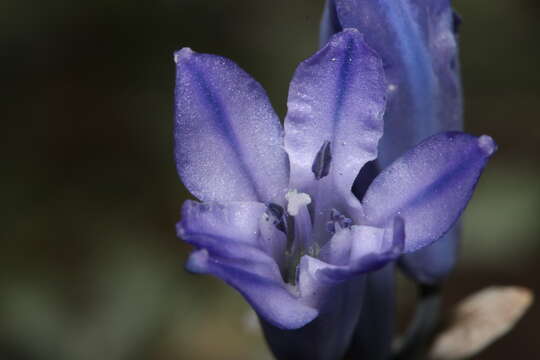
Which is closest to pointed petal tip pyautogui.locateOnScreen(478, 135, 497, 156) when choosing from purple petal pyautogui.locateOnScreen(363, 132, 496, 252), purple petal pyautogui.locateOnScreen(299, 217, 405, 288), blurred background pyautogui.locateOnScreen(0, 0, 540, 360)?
purple petal pyautogui.locateOnScreen(363, 132, 496, 252)

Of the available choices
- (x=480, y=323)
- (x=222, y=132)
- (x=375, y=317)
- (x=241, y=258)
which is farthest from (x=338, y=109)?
(x=480, y=323)

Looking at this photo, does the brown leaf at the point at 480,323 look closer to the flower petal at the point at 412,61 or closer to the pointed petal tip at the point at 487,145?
the flower petal at the point at 412,61

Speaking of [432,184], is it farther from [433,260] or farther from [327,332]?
[433,260]

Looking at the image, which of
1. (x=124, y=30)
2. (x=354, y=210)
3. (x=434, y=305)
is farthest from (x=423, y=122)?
(x=124, y=30)

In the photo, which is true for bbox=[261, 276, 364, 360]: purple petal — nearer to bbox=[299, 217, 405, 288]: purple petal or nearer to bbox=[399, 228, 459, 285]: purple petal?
bbox=[299, 217, 405, 288]: purple petal

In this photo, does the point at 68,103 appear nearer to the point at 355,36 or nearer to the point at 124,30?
the point at 124,30
